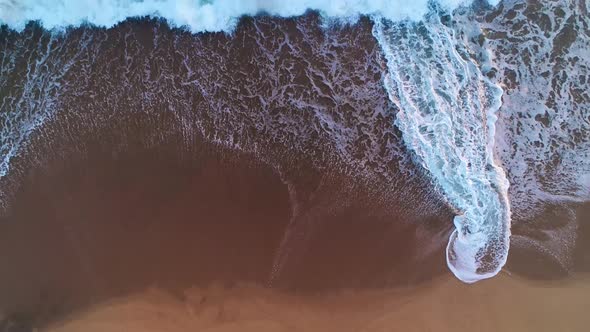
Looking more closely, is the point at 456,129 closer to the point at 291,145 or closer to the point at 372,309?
the point at 291,145

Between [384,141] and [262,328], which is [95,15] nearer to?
[384,141]

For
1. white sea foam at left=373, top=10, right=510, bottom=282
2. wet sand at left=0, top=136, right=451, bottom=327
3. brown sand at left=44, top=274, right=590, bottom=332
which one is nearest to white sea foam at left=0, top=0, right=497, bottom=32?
white sea foam at left=373, top=10, right=510, bottom=282

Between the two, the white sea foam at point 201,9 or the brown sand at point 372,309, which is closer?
the brown sand at point 372,309

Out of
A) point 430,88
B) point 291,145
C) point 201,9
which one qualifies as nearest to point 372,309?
point 291,145

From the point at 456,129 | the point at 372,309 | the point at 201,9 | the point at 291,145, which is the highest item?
the point at 201,9

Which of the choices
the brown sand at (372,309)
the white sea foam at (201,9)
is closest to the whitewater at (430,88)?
the white sea foam at (201,9)

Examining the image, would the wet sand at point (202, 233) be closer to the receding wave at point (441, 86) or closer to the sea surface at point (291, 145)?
the sea surface at point (291, 145)
